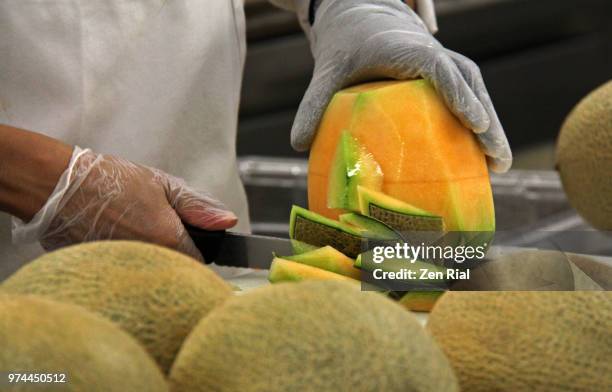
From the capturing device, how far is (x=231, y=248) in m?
1.27

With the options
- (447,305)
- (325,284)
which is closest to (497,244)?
(447,305)

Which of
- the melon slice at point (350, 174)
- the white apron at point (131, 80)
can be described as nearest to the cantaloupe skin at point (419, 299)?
the melon slice at point (350, 174)

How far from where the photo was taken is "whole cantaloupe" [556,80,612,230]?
1836 millimetres

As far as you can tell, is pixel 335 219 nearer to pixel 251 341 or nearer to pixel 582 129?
pixel 251 341

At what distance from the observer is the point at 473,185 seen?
121cm

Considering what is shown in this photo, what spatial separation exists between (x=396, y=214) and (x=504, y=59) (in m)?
2.73

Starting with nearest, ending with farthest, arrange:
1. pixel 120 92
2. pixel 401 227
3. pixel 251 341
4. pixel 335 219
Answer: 1. pixel 251 341
2. pixel 401 227
3. pixel 335 219
4. pixel 120 92

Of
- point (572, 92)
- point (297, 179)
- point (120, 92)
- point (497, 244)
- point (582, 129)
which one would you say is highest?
point (120, 92)

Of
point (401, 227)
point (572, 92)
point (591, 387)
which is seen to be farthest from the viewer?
point (572, 92)

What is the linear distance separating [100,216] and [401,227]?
445 mm

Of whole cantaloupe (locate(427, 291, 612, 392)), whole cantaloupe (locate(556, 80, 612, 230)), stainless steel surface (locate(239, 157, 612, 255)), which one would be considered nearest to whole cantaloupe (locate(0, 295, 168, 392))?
whole cantaloupe (locate(427, 291, 612, 392))

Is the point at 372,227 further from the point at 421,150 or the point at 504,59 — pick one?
the point at 504,59

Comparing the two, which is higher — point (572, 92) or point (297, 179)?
point (297, 179)

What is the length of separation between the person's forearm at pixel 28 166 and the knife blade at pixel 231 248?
21 cm
